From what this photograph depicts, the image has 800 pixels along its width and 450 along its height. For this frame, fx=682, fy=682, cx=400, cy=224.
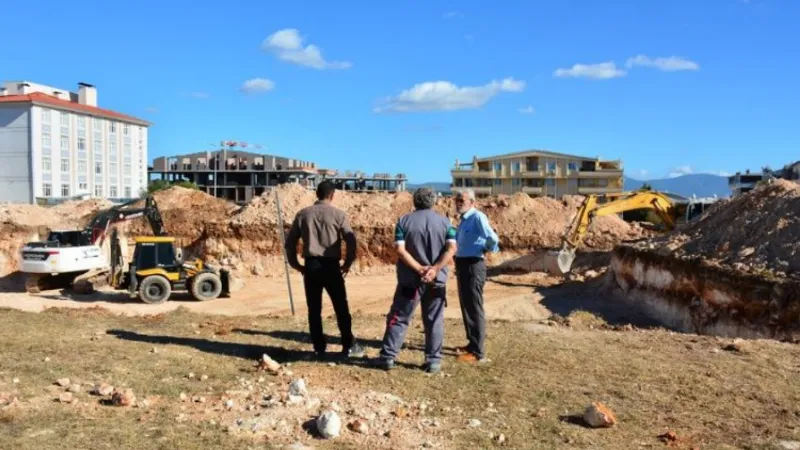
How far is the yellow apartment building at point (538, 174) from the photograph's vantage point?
224 ft

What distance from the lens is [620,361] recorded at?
666 cm

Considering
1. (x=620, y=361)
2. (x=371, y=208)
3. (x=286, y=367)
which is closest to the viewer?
(x=286, y=367)

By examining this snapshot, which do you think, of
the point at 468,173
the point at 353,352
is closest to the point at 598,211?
the point at 353,352

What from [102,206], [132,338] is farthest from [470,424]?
[102,206]

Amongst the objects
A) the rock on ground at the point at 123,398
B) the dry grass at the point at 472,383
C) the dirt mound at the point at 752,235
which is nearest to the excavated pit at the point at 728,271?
the dirt mound at the point at 752,235

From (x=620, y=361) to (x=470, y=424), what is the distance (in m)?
2.57

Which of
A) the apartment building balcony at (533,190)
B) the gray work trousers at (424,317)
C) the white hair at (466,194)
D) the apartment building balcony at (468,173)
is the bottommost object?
the gray work trousers at (424,317)

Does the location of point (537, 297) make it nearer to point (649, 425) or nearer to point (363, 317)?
point (363, 317)

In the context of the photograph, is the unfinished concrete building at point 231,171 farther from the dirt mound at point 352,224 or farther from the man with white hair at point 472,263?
the man with white hair at point 472,263

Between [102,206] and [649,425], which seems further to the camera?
[102,206]

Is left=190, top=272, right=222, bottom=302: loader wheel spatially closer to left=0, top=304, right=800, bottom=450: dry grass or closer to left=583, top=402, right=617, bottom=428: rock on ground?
left=0, top=304, right=800, bottom=450: dry grass

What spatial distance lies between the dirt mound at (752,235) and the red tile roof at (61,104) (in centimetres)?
5681

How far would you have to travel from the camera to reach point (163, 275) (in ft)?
53.6

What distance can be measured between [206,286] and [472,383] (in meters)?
12.3
